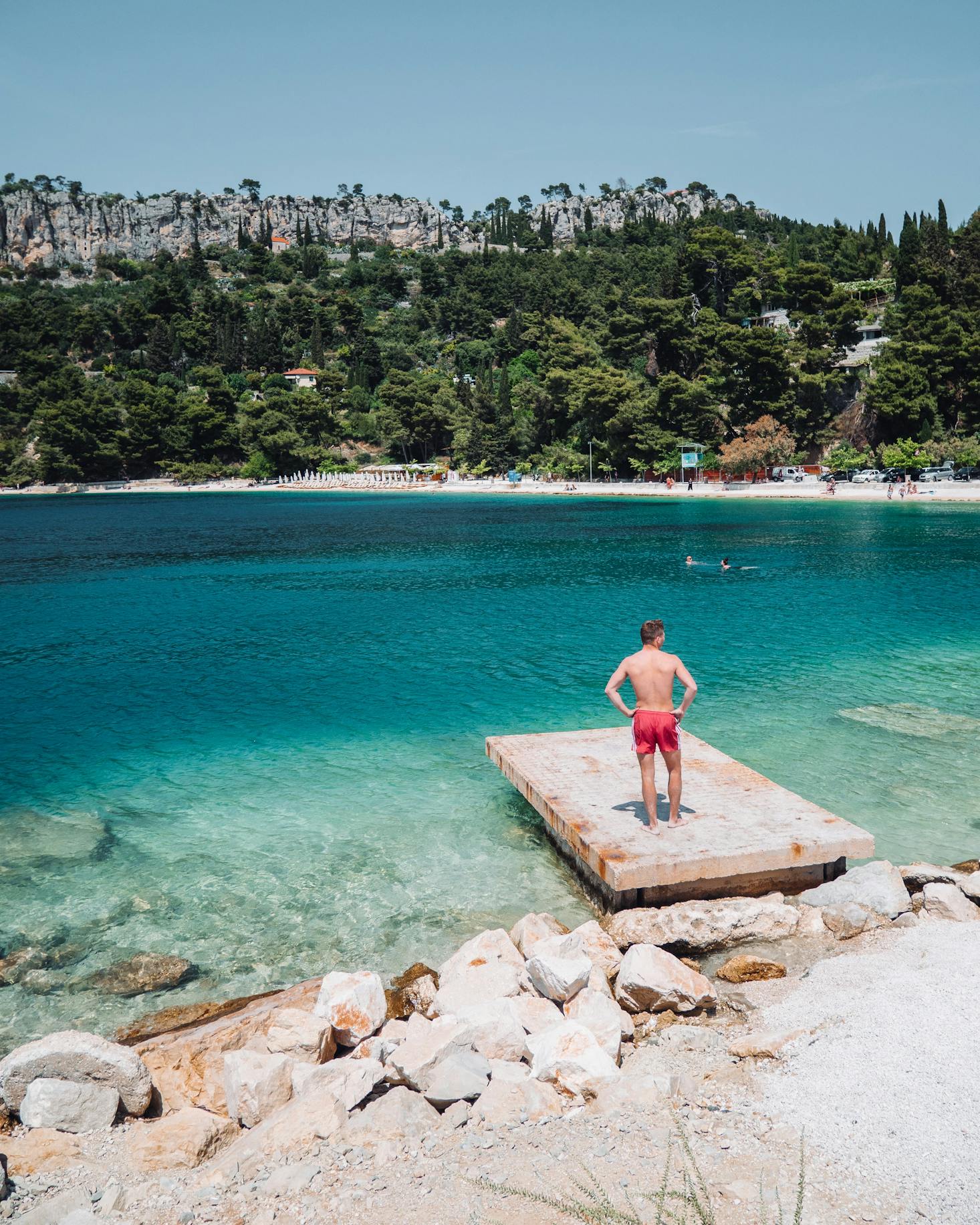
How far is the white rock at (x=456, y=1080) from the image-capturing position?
541 centimetres

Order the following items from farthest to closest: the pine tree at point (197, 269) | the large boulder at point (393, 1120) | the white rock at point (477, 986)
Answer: the pine tree at point (197, 269)
the white rock at point (477, 986)
the large boulder at point (393, 1120)

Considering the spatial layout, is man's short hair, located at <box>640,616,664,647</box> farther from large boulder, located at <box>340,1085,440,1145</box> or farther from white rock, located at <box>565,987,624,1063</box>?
large boulder, located at <box>340,1085,440,1145</box>

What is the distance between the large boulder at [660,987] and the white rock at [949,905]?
253 centimetres

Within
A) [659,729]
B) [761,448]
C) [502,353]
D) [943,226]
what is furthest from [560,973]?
[502,353]

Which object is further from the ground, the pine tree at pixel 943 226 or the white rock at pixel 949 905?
the pine tree at pixel 943 226

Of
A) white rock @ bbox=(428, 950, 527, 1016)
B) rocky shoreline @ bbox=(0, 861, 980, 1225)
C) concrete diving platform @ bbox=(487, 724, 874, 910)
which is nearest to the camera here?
rocky shoreline @ bbox=(0, 861, 980, 1225)

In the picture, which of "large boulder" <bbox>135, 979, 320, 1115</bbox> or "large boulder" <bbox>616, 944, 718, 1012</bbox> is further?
"large boulder" <bbox>616, 944, 718, 1012</bbox>

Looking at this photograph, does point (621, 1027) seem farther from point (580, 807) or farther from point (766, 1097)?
point (580, 807)

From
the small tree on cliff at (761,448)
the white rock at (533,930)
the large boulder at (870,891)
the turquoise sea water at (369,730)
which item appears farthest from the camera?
the small tree on cliff at (761,448)

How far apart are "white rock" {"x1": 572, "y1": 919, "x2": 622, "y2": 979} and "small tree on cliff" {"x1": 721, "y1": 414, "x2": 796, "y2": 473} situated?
74939mm

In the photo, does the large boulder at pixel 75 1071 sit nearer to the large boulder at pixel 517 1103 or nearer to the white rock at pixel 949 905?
the large boulder at pixel 517 1103

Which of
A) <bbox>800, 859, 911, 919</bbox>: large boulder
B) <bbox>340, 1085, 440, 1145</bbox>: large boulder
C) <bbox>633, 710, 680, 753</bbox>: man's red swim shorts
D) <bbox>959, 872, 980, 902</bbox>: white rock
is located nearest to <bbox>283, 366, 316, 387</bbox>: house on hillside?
<bbox>633, 710, 680, 753</bbox>: man's red swim shorts

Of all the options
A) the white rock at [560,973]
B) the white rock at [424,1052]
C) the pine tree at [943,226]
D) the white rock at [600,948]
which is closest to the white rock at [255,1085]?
the white rock at [424,1052]

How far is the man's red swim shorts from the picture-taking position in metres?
8.28
